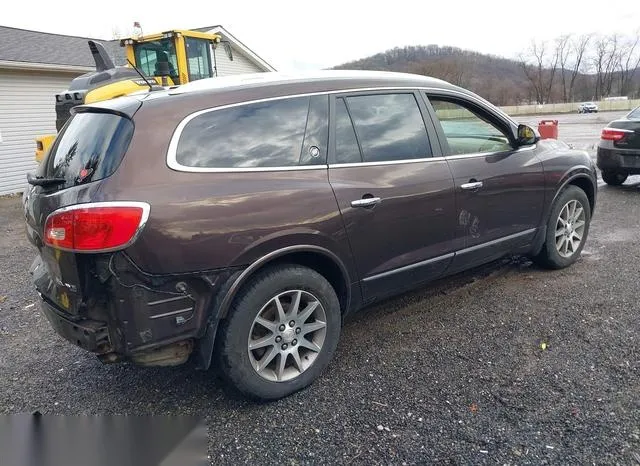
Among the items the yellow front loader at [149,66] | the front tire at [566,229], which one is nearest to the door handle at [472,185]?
the front tire at [566,229]

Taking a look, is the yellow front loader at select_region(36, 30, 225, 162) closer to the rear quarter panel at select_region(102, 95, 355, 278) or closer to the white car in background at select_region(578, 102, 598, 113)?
the rear quarter panel at select_region(102, 95, 355, 278)

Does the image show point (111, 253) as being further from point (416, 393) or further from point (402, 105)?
point (402, 105)

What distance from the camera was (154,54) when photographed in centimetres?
1104

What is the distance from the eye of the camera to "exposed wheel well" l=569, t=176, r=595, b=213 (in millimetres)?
4812

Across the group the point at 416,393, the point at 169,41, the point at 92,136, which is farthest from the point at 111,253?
the point at 169,41

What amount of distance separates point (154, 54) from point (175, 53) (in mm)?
685

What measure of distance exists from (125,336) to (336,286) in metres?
1.33

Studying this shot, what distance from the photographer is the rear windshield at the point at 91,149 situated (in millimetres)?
2537

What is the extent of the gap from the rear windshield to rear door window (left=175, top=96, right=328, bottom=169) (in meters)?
0.30

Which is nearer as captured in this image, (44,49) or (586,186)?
(586,186)

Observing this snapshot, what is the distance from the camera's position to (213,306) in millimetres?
2639

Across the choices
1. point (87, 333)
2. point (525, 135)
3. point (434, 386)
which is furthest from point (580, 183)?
point (87, 333)

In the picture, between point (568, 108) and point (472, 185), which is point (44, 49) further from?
point (568, 108)

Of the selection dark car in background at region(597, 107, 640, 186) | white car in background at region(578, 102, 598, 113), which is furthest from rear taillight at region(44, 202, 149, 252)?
white car in background at region(578, 102, 598, 113)
